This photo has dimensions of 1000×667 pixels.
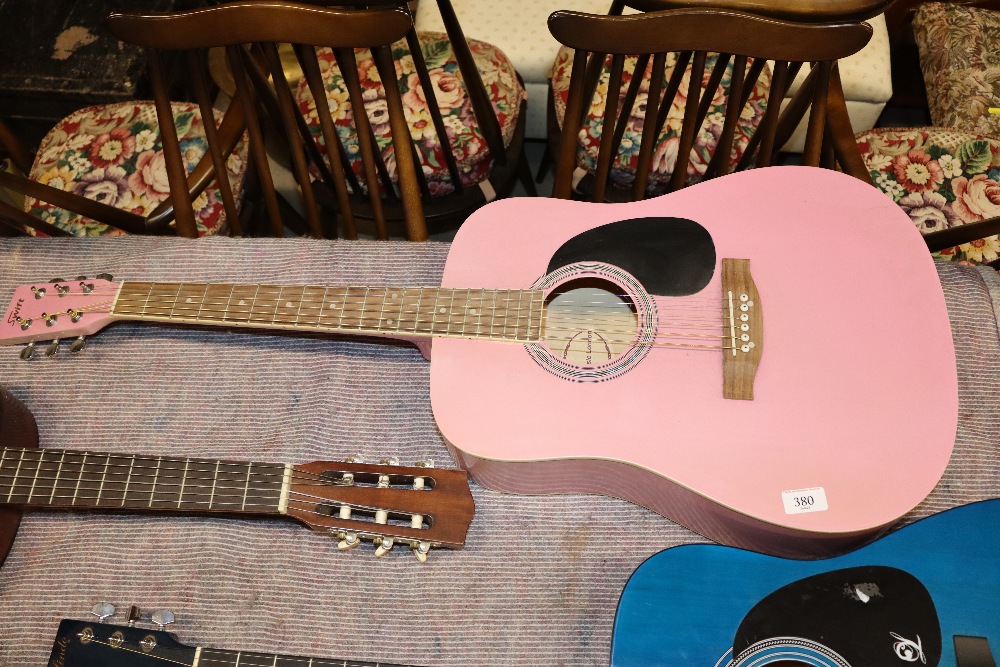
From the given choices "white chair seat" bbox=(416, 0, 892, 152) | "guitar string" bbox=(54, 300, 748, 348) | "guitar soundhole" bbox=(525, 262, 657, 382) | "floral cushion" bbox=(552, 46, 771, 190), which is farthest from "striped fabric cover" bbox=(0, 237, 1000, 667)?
"white chair seat" bbox=(416, 0, 892, 152)

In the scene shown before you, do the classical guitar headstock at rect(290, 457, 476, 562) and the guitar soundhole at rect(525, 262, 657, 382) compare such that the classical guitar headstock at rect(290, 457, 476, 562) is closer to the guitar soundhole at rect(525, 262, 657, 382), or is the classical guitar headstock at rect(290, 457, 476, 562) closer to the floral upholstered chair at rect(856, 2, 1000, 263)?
the guitar soundhole at rect(525, 262, 657, 382)

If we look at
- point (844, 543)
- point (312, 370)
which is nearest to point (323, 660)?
point (312, 370)

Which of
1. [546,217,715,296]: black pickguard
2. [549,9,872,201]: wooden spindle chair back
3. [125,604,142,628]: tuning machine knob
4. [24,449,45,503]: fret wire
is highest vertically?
[549,9,872,201]: wooden spindle chair back

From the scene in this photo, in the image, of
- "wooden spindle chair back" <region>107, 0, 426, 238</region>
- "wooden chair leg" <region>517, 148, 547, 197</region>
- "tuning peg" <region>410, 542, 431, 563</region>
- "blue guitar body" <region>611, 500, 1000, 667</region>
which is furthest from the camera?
"wooden chair leg" <region>517, 148, 547, 197</region>

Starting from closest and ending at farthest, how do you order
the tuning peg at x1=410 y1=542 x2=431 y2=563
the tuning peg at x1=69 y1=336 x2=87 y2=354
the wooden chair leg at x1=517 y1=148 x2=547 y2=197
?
the tuning peg at x1=410 y1=542 x2=431 y2=563 < the tuning peg at x1=69 y1=336 x2=87 y2=354 < the wooden chair leg at x1=517 y1=148 x2=547 y2=197

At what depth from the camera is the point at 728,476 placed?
1.09 meters

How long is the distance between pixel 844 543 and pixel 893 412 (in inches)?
8.5

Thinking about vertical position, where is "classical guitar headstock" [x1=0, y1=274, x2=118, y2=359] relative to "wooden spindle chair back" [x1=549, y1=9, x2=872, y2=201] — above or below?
below

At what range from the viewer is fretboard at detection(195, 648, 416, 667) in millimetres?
1110

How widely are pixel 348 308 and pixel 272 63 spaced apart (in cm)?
53

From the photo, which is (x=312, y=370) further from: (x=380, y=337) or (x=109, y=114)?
(x=109, y=114)

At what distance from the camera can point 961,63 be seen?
6.55ft

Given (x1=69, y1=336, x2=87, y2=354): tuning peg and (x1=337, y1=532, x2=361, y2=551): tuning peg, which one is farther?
(x1=69, y1=336, x2=87, y2=354): tuning peg

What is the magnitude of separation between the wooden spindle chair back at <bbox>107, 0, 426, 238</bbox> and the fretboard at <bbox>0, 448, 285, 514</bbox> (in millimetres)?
569
